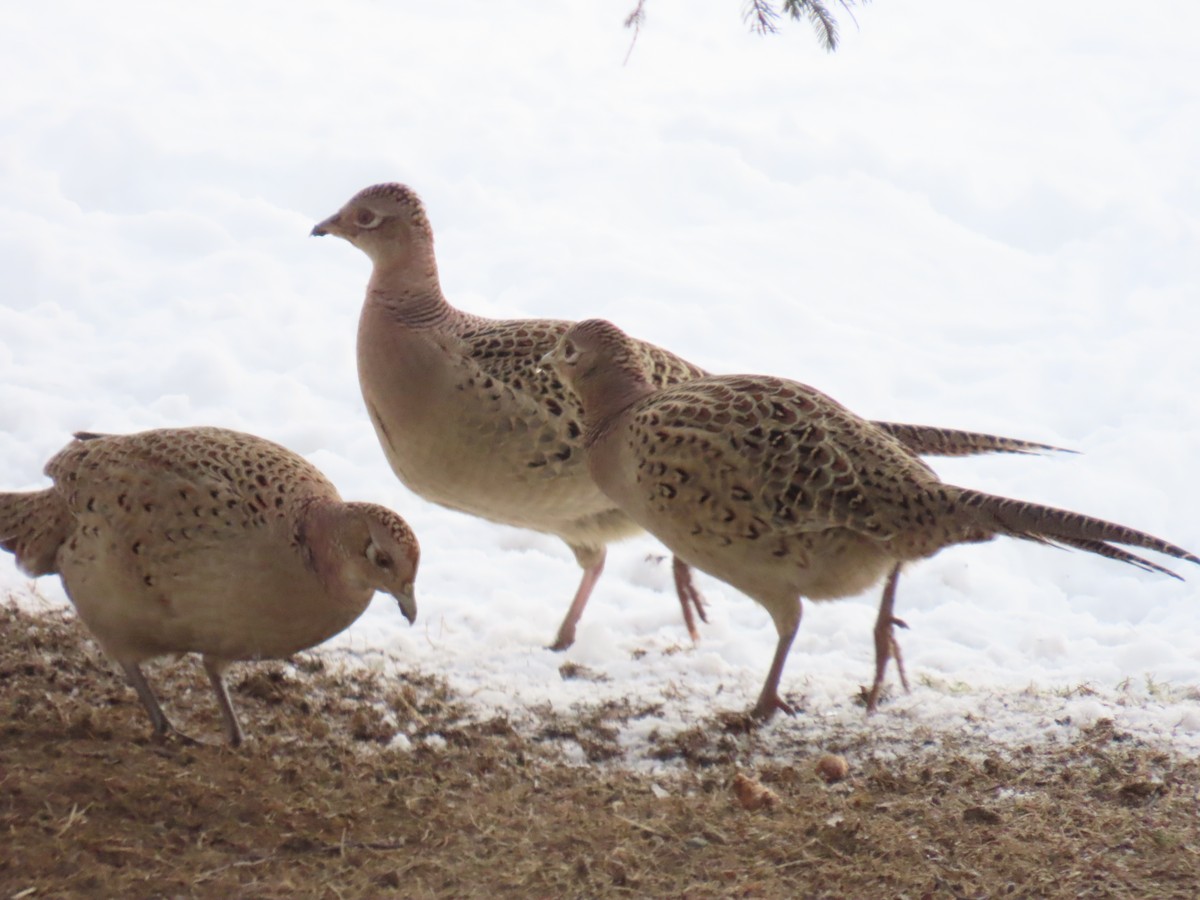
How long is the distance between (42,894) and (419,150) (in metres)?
7.26

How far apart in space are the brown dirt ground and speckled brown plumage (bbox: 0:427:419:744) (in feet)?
1.03

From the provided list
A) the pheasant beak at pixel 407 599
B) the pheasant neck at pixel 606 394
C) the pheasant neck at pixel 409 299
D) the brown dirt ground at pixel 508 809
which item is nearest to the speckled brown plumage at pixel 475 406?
the pheasant neck at pixel 409 299

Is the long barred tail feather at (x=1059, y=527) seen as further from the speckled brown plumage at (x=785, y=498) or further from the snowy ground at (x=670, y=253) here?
the snowy ground at (x=670, y=253)

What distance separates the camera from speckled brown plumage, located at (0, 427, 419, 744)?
11.5 feet

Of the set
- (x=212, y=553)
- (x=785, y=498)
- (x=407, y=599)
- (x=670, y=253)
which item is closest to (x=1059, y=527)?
(x=785, y=498)

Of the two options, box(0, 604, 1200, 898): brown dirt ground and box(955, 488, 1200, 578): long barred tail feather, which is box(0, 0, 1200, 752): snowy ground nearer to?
box(0, 604, 1200, 898): brown dirt ground

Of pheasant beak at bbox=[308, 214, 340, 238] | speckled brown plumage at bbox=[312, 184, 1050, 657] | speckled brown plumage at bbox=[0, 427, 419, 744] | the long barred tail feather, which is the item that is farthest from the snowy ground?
pheasant beak at bbox=[308, 214, 340, 238]

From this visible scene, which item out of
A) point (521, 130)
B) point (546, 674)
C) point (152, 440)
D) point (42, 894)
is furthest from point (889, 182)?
point (42, 894)

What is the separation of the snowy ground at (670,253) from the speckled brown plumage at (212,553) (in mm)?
1125

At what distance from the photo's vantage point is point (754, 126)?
9.70 metres

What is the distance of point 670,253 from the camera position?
882 cm

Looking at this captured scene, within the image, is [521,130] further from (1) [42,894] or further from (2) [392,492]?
(1) [42,894]

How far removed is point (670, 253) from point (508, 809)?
5.79 meters

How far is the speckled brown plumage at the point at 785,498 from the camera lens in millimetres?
3996
